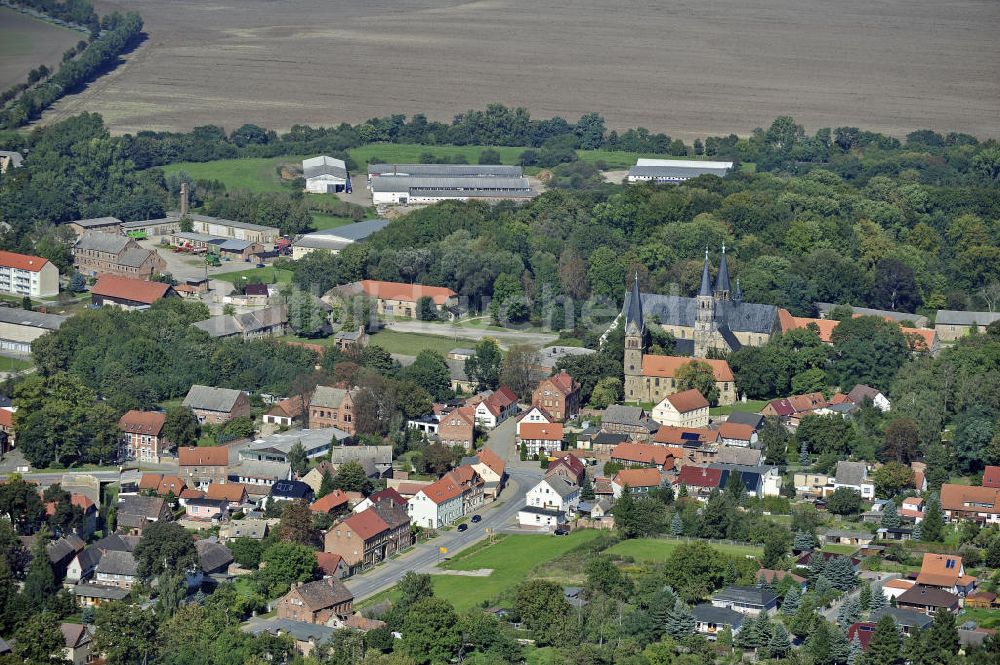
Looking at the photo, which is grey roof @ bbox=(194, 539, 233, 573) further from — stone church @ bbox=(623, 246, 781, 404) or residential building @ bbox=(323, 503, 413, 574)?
stone church @ bbox=(623, 246, 781, 404)

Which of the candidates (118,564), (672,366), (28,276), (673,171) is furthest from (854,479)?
(673,171)

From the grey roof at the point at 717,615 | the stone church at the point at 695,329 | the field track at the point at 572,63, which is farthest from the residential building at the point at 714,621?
the field track at the point at 572,63

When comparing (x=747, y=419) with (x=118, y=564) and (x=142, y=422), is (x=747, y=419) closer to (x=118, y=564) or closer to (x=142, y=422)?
(x=142, y=422)

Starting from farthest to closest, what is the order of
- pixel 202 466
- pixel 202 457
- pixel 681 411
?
pixel 681 411 < pixel 202 457 < pixel 202 466

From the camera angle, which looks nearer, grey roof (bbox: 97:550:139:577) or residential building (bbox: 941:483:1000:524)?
grey roof (bbox: 97:550:139:577)

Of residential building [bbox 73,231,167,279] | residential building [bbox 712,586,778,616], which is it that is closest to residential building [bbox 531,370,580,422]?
residential building [bbox 712,586,778,616]
